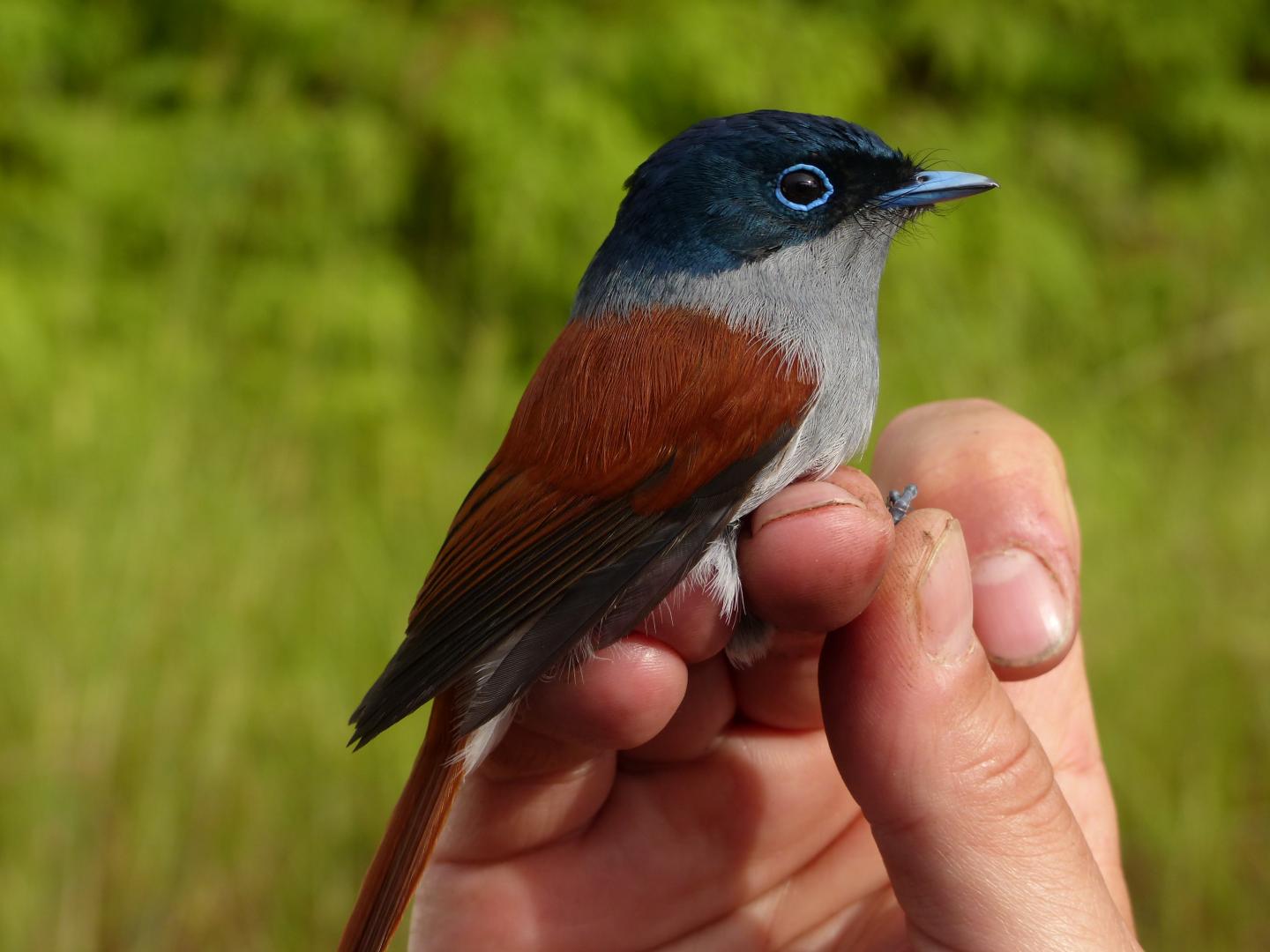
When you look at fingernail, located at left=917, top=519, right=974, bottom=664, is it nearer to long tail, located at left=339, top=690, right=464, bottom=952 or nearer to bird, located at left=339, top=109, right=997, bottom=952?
bird, located at left=339, top=109, right=997, bottom=952

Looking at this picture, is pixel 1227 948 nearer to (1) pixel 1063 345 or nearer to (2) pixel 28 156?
(1) pixel 1063 345

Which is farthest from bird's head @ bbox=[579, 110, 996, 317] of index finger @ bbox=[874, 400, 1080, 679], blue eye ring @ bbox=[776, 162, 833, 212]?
index finger @ bbox=[874, 400, 1080, 679]

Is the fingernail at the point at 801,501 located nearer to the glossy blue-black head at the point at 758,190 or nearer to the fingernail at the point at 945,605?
the fingernail at the point at 945,605

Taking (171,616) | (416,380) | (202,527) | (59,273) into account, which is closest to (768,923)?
(171,616)

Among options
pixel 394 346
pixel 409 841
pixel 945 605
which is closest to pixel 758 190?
pixel 945 605

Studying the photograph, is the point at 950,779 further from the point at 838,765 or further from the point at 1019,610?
the point at 1019,610

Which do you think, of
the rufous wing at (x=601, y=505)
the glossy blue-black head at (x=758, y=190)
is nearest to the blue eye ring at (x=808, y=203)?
the glossy blue-black head at (x=758, y=190)
